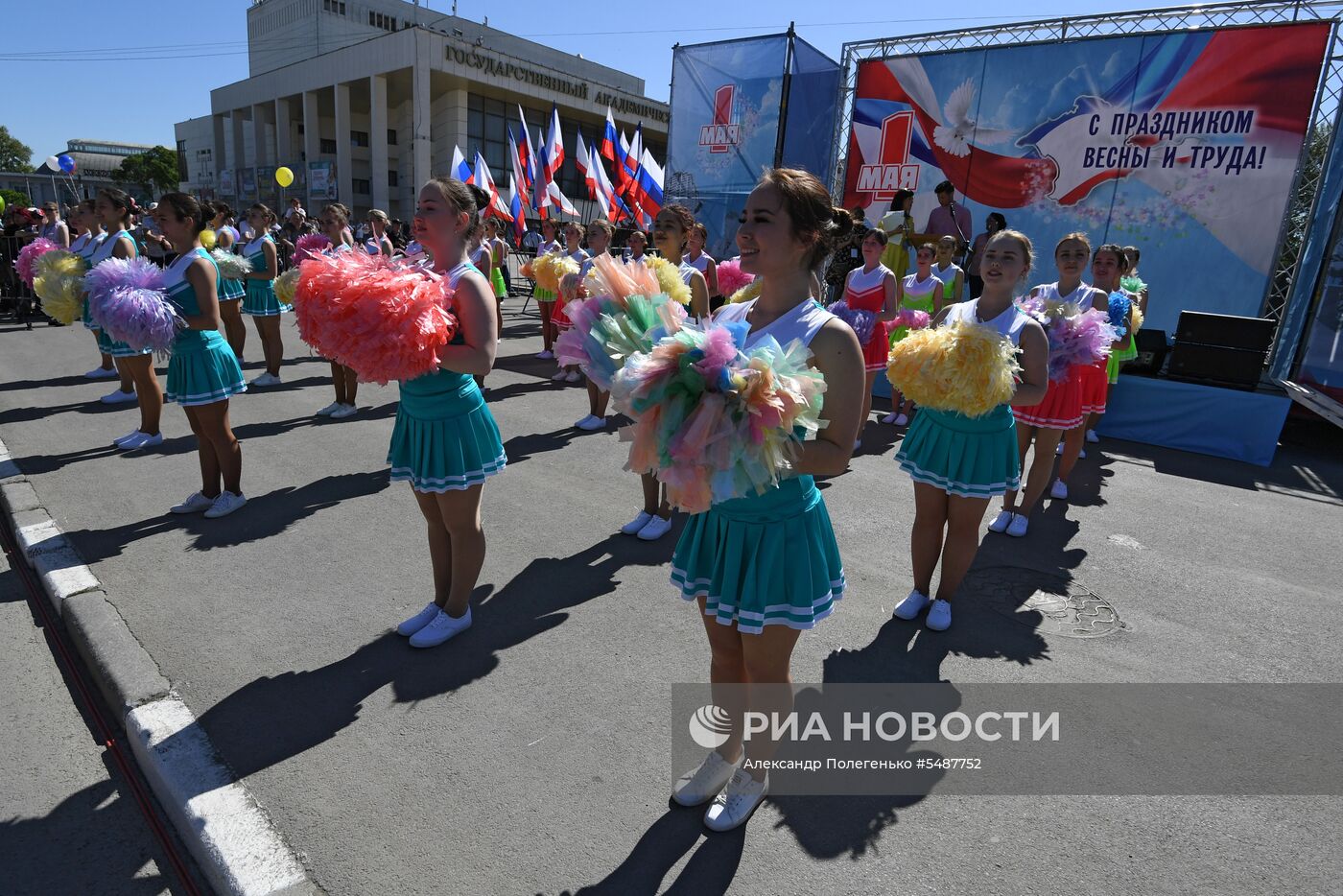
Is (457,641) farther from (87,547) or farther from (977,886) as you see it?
(87,547)

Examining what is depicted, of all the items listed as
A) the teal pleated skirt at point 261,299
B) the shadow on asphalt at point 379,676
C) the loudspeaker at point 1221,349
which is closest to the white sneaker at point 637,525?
the shadow on asphalt at point 379,676

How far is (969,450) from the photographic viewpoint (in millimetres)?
3711

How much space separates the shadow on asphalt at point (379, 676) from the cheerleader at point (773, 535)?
1346mm

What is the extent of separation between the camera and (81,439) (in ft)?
21.9

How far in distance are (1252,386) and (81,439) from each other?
12.5 meters

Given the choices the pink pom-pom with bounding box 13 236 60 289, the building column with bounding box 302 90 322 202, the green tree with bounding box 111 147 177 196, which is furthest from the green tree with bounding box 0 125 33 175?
the pink pom-pom with bounding box 13 236 60 289

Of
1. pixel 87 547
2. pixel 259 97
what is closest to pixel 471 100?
pixel 259 97

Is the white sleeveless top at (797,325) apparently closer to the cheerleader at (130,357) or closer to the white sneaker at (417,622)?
the white sneaker at (417,622)

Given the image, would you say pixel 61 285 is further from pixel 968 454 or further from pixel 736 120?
pixel 736 120

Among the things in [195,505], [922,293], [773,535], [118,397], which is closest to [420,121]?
[118,397]

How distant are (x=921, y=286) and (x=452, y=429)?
6396 mm

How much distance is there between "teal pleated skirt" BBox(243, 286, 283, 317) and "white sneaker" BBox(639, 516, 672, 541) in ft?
21.3

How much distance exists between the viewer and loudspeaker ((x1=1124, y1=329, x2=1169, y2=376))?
31.7ft

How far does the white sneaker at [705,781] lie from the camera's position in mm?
2611
